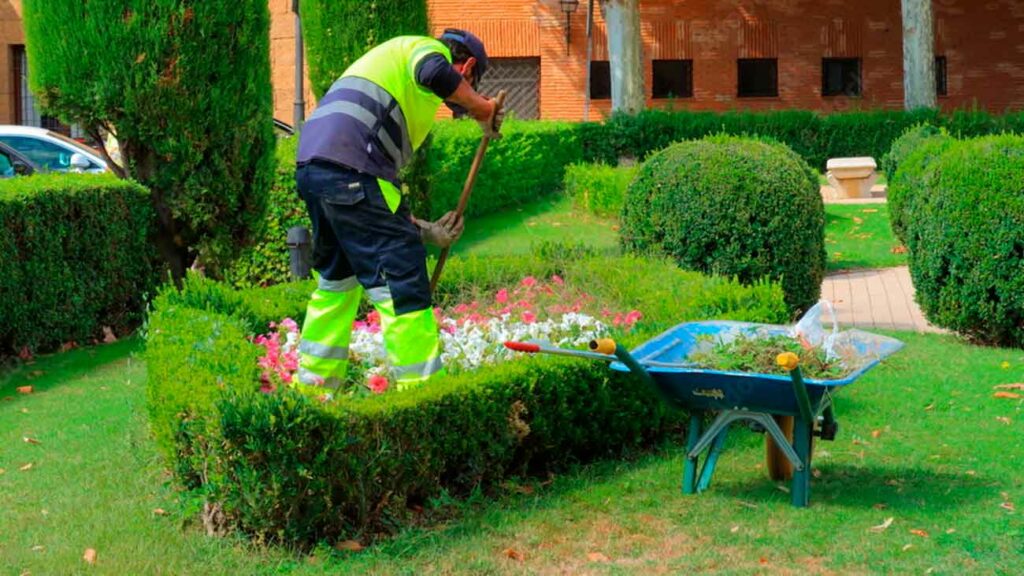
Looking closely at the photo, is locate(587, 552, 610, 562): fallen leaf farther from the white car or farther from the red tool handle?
the white car

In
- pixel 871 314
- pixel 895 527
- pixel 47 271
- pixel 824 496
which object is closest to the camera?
pixel 895 527

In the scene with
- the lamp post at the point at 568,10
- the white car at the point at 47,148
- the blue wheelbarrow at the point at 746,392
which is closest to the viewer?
the blue wheelbarrow at the point at 746,392

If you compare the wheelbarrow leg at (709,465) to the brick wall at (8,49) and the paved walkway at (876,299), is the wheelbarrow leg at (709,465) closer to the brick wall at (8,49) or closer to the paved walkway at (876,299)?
the paved walkway at (876,299)

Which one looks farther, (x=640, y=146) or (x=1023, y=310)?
(x=640, y=146)

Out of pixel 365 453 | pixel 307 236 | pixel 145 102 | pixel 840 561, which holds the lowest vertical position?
pixel 840 561

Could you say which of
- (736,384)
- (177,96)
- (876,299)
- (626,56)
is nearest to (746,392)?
(736,384)

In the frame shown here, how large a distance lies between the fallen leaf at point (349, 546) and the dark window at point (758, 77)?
27.3 m

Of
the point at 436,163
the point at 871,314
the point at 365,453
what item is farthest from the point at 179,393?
the point at 436,163

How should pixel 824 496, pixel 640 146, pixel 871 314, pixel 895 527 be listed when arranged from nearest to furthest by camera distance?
pixel 895 527
pixel 824 496
pixel 871 314
pixel 640 146

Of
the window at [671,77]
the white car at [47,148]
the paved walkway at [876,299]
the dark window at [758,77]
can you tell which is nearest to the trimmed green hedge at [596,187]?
the paved walkway at [876,299]

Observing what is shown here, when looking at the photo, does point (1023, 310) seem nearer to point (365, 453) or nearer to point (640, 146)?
point (365, 453)

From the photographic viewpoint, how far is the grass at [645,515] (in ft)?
17.9

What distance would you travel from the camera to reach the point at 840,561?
215 inches

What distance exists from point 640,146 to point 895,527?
17.0m
